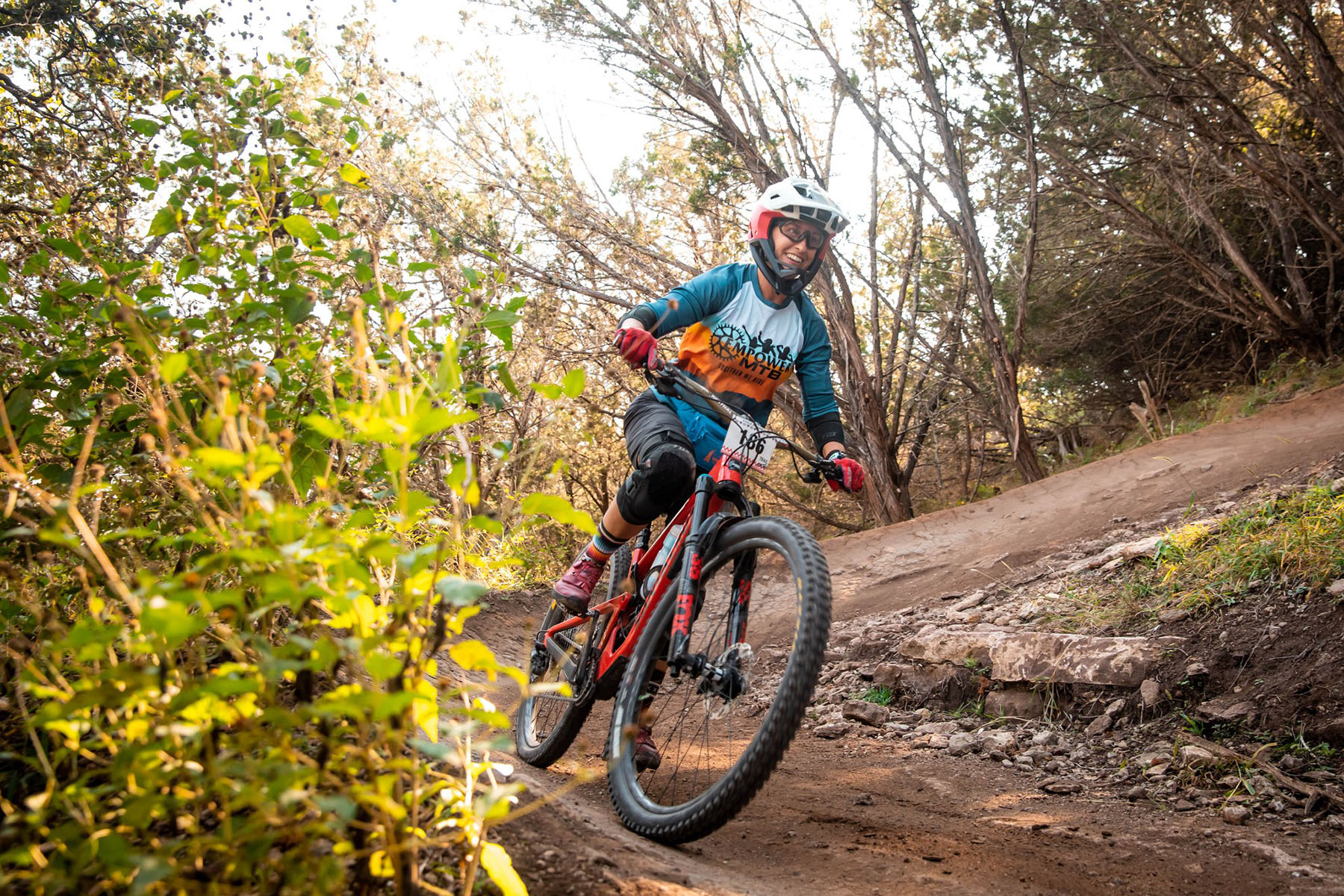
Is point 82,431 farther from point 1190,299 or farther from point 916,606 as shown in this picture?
point 1190,299

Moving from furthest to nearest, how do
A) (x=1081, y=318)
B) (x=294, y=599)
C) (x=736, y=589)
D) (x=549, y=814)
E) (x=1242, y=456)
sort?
(x=1081, y=318), (x=1242, y=456), (x=736, y=589), (x=549, y=814), (x=294, y=599)

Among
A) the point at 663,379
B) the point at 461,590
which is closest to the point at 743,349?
the point at 663,379

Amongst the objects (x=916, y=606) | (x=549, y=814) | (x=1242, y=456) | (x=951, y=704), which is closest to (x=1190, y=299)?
(x=1242, y=456)

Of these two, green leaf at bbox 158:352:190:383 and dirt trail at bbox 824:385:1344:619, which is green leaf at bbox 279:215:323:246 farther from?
dirt trail at bbox 824:385:1344:619

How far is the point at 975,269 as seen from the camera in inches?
407

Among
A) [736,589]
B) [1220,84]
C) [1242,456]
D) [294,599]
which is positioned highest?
[1220,84]

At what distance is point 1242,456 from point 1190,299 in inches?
300

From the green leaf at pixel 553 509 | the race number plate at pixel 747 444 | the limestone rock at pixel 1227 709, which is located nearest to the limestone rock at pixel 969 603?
the limestone rock at pixel 1227 709

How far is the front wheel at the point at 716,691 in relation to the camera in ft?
7.30

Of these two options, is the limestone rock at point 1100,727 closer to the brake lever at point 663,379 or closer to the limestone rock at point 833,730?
the limestone rock at point 833,730

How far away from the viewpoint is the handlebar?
294 cm

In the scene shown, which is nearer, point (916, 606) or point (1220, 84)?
point (916, 606)

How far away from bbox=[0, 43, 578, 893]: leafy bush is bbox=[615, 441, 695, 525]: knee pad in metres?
0.93

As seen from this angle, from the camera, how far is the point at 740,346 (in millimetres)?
3365
